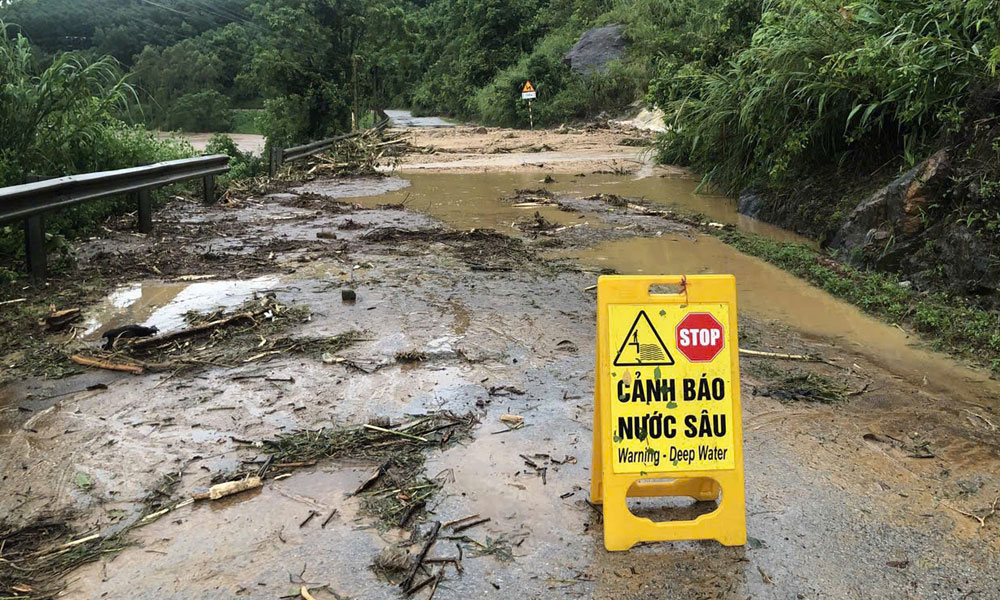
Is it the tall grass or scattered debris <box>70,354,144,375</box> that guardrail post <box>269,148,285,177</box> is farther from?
scattered debris <box>70,354,144,375</box>

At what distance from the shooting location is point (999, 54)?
614 centimetres

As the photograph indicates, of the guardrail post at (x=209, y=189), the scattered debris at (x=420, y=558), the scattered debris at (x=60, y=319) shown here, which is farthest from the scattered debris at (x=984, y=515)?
the guardrail post at (x=209, y=189)

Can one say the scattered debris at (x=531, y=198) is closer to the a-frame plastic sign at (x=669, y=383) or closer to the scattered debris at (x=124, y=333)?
the scattered debris at (x=124, y=333)

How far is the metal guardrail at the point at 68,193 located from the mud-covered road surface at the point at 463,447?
414mm

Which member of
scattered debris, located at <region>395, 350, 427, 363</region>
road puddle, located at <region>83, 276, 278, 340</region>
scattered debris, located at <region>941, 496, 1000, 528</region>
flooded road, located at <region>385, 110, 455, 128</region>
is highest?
flooded road, located at <region>385, 110, 455, 128</region>

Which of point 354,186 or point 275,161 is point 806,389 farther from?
point 275,161

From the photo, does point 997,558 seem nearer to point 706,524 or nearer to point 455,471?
point 706,524

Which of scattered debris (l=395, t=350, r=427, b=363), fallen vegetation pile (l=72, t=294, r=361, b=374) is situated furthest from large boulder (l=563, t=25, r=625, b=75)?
scattered debris (l=395, t=350, r=427, b=363)

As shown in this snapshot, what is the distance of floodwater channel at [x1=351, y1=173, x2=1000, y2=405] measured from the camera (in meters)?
5.00

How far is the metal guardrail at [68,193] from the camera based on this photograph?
6.21m

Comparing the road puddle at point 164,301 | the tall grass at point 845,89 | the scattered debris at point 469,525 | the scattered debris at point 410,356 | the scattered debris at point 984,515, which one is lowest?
the scattered debris at point 984,515

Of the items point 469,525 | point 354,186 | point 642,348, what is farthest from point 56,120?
point 642,348

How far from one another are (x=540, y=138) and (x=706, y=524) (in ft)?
87.3

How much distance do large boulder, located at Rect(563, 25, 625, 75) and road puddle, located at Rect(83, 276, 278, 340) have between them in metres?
33.8
